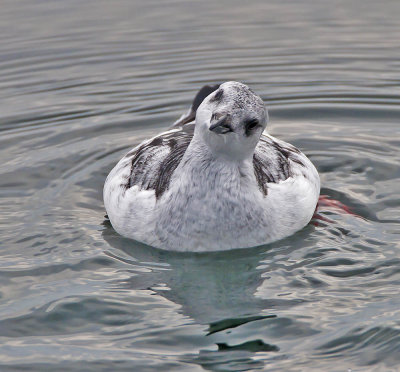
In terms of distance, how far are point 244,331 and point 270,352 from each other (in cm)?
37

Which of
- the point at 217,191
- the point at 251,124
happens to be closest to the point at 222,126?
the point at 251,124

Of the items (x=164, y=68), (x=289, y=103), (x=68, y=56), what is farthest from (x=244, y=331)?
(x=68, y=56)

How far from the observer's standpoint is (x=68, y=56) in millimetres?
13672

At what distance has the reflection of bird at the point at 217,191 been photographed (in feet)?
23.9

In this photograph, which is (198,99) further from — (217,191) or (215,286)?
(215,286)

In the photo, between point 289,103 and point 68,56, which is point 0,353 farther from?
point 68,56

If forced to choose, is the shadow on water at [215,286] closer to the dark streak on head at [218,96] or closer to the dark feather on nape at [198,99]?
the dark streak on head at [218,96]

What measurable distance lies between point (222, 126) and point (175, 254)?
4.96 ft

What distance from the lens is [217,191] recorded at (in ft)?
25.0

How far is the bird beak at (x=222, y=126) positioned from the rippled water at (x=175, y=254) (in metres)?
1.39

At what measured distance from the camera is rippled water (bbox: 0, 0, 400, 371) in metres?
6.50

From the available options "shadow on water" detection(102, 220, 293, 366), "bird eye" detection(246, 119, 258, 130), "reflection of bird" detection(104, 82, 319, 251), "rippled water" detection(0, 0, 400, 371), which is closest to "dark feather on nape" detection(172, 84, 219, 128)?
"rippled water" detection(0, 0, 400, 371)

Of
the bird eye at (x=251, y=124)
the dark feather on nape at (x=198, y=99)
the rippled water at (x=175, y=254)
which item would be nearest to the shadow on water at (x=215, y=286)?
the rippled water at (x=175, y=254)

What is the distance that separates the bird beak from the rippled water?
139 centimetres
